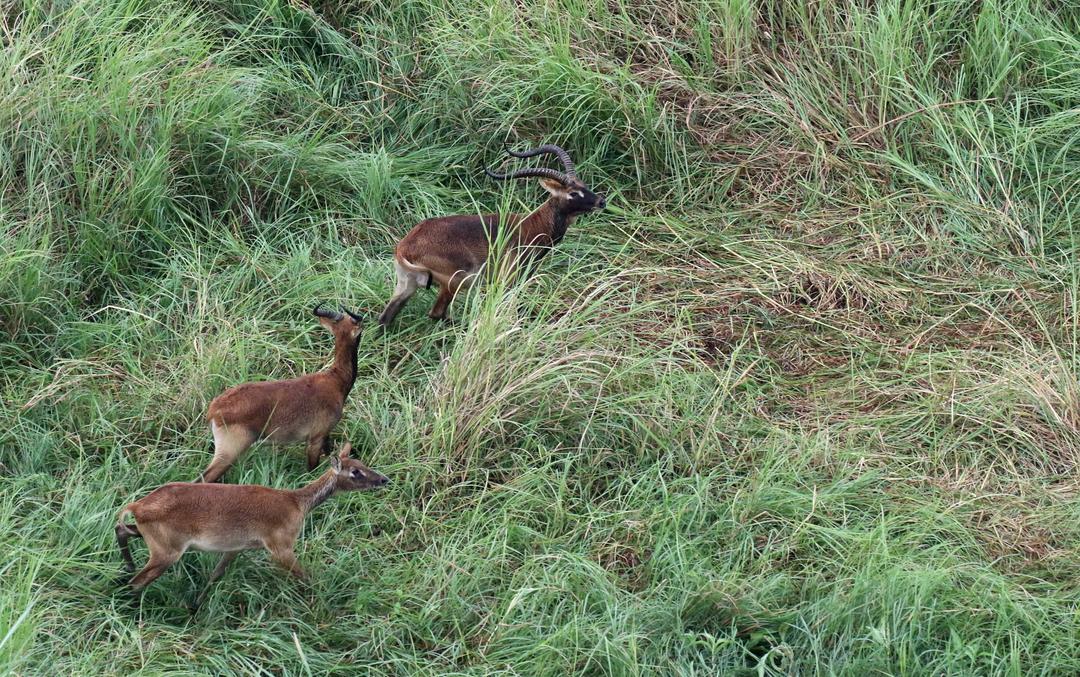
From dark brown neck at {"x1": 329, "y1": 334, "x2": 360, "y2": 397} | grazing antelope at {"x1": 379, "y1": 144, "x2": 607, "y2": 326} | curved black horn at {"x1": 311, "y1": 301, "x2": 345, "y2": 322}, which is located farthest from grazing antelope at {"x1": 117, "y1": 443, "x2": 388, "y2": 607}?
Answer: grazing antelope at {"x1": 379, "y1": 144, "x2": 607, "y2": 326}

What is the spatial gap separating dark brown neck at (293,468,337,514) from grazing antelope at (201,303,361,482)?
33 cm

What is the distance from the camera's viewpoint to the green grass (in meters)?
4.98

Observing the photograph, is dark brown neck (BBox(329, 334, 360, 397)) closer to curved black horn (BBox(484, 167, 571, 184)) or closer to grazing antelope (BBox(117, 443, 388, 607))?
grazing antelope (BBox(117, 443, 388, 607))

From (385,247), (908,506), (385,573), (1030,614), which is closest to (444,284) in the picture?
(385,247)

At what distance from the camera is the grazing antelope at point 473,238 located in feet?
20.8

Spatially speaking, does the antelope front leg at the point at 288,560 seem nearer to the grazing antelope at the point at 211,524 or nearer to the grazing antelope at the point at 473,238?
the grazing antelope at the point at 211,524

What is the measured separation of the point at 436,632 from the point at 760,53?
389 cm

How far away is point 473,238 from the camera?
642cm

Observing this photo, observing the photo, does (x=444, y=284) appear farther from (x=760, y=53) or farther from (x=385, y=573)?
(x=760, y=53)

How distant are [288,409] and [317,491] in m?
0.42

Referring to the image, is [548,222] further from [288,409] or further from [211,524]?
[211,524]

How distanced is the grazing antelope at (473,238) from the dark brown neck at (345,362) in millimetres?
657

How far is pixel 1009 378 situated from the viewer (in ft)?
20.0

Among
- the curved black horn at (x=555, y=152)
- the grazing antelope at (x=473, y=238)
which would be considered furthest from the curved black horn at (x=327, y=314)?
the curved black horn at (x=555, y=152)
